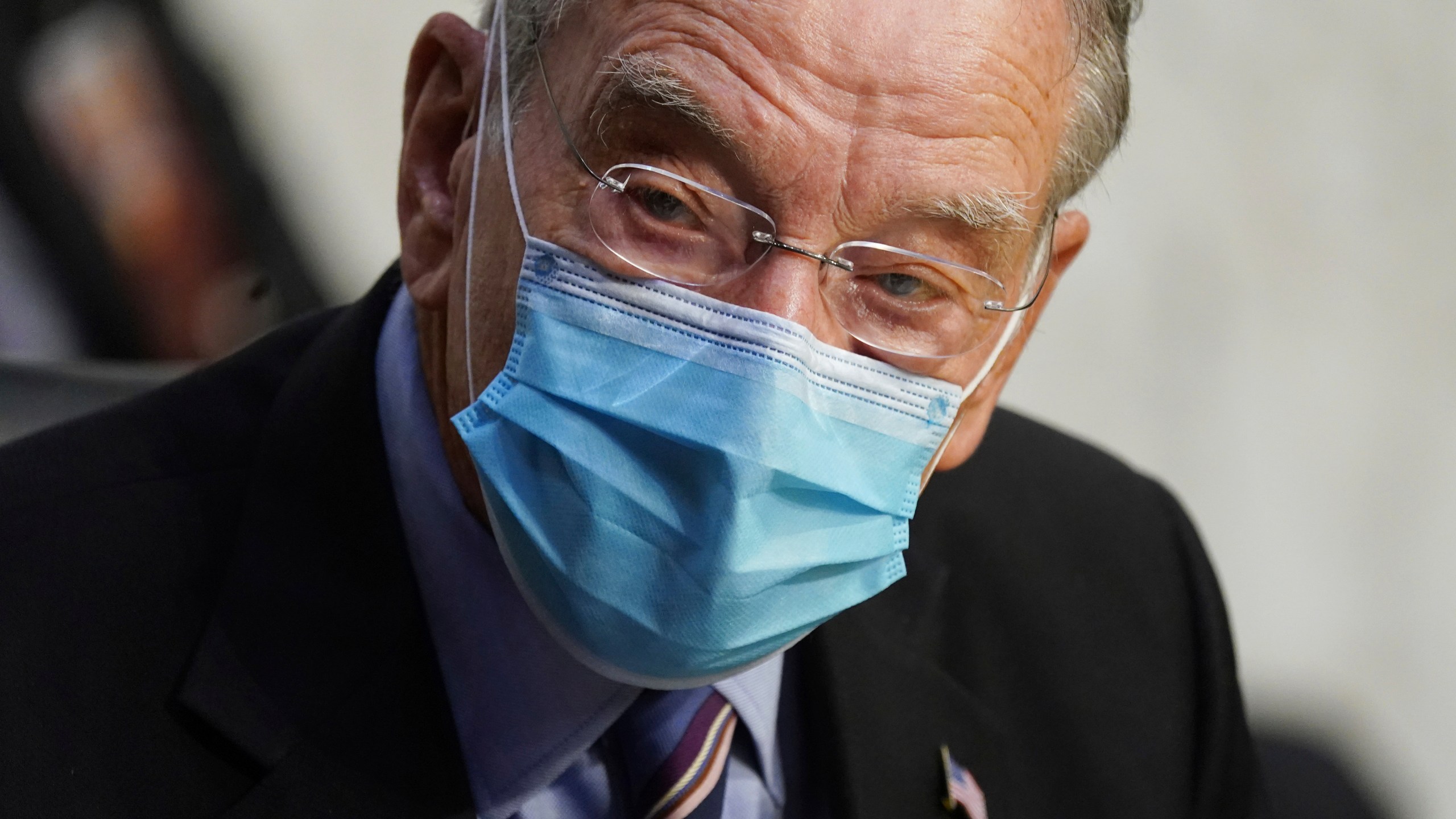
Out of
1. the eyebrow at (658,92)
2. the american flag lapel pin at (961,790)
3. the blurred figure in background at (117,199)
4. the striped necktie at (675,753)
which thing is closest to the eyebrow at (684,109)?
the eyebrow at (658,92)

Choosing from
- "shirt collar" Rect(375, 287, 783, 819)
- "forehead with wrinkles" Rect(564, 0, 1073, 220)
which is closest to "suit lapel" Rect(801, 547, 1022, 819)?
"shirt collar" Rect(375, 287, 783, 819)

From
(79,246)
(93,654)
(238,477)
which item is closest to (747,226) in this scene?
(238,477)

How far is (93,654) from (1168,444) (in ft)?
15.6

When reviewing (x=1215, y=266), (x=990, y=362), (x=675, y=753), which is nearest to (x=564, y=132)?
(x=990, y=362)

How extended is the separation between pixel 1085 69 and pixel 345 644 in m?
1.33

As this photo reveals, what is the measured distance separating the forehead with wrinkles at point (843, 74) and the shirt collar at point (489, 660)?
0.67 meters

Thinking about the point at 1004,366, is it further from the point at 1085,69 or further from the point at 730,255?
the point at 730,255

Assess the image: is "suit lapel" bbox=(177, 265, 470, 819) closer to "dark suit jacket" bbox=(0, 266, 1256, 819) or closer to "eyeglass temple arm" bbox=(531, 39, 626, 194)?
"dark suit jacket" bbox=(0, 266, 1256, 819)

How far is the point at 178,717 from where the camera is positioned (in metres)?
1.65

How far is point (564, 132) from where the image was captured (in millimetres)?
1608

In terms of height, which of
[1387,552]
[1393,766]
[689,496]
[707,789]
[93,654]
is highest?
[689,496]

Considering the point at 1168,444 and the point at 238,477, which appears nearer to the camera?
the point at 238,477

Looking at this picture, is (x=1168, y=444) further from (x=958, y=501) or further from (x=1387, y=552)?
(x=958, y=501)

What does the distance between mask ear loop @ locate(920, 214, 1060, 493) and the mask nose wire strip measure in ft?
2.13
